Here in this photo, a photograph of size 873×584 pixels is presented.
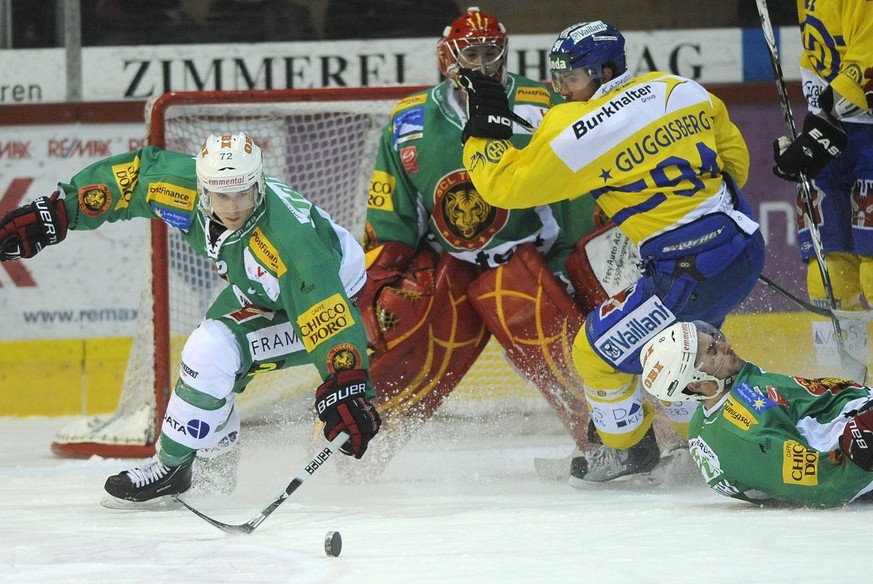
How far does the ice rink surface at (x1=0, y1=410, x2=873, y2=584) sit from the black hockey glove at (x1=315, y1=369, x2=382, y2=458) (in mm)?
187

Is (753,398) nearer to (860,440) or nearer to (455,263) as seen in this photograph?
(860,440)

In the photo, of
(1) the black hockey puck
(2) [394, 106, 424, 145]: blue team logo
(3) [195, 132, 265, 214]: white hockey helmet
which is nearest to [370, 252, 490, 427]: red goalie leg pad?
(2) [394, 106, 424, 145]: blue team logo

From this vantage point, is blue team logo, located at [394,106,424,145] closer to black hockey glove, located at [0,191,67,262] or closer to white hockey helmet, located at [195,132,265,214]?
white hockey helmet, located at [195,132,265,214]

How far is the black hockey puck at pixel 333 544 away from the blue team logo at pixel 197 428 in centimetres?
78

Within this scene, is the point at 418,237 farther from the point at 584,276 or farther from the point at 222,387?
the point at 222,387

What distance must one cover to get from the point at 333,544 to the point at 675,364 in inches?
34.2

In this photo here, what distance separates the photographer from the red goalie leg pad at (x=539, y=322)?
3955mm

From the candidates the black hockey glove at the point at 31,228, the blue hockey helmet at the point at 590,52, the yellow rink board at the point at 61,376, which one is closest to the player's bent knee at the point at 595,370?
the blue hockey helmet at the point at 590,52

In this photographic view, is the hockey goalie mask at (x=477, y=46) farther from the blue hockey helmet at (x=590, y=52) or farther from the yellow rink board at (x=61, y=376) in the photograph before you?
the yellow rink board at (x=61, y=376)

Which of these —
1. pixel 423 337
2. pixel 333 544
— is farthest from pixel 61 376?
pixel 333 544

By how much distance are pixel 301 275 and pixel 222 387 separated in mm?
335

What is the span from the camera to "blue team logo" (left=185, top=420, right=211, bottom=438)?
10.8 ft

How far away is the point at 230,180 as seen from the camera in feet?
10.4

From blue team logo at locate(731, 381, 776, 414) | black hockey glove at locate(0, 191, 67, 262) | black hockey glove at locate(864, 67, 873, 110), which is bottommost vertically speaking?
blue team logo at locate(731, 381, 776, 414)
